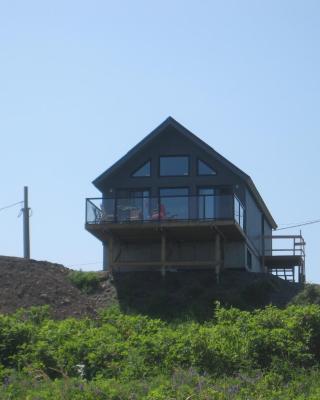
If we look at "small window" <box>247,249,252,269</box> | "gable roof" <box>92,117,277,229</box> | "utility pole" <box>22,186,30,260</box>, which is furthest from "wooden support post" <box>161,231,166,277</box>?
"utility pole" <box>22,186,30,260</box>

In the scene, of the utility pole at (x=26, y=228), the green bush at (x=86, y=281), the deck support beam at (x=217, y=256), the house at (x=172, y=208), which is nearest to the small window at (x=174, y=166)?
the house at (x=172, y=208)

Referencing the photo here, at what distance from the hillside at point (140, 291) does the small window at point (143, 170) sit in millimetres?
4271

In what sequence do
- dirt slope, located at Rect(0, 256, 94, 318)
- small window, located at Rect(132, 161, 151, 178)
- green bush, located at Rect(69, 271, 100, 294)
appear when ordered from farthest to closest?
1. small window, located at Rect(132, 161, 151, 178)
2. green bush, located at Rect(69, 271, 100, 294)
3. dirt slope, located at Rect(0, 256, 94, 318)

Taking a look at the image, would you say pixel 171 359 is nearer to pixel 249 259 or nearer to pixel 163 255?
pixel 163 255

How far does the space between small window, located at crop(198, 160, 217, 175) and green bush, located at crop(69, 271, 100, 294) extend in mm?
5908

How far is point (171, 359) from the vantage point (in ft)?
51.9

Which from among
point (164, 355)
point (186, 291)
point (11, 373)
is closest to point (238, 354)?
point (164, 355)

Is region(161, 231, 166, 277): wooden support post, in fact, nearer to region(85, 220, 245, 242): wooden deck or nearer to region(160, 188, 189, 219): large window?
region(85, 220, 245, 242): wooden deck

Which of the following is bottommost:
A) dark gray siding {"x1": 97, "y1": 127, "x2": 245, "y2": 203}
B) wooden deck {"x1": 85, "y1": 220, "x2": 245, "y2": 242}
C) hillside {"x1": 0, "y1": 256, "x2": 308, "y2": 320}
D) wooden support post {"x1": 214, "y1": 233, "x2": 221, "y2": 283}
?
hillside {"x1": 0, "y1": 256, "x2": 308, "y2": 320}

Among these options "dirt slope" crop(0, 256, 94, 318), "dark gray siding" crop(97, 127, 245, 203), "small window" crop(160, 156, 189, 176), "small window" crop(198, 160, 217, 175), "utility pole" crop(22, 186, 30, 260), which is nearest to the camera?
"dirt slope" crop(0, 256, 94, 318)

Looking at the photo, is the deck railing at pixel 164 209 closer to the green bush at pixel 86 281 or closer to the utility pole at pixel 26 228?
the green bush at pixel 86 281

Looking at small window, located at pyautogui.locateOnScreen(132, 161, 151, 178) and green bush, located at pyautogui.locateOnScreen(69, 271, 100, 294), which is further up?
small window, located at pyautogui.locateOnScreen(132, 161, 151, 178)

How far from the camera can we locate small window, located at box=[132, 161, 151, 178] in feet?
128

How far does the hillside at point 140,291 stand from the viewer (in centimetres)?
3191
